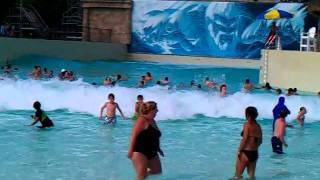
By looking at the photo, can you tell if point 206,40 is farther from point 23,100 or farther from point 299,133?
point 299,133

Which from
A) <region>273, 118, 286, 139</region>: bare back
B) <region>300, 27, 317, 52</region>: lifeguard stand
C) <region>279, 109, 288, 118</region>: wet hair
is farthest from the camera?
<region>300, 27, 317, 52</region>: lifeguard stand

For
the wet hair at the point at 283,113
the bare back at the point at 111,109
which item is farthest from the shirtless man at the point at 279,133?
the bare back at the point at 111,109

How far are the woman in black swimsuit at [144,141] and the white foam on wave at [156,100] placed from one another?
9.53 meters

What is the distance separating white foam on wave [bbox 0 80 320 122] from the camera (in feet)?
65.1

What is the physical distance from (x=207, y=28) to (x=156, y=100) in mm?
18080

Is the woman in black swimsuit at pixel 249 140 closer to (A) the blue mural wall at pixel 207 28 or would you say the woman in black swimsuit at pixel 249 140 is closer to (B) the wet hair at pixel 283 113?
(B) the wet hair at pixel 283 113

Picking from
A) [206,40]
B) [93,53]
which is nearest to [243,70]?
[206,40]

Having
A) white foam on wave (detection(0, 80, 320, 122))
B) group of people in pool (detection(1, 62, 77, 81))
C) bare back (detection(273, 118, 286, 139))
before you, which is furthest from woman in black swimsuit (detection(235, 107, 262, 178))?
group of people in pool (detection(1, 62, 77, 81))

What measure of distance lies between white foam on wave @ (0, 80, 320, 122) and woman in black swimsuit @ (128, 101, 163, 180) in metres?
9.53

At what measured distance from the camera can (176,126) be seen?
16859 millimetres

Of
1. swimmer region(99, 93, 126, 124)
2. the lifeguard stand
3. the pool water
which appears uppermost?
the lifeguard stand

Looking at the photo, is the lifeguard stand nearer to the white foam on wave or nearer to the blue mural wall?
the white foam on wave

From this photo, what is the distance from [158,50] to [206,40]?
2.94m

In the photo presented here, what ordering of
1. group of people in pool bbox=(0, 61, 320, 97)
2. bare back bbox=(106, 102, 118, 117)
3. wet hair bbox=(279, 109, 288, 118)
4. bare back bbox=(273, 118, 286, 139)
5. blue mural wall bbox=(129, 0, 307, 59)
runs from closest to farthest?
bare back bbox=(273, 118, 286, 139)
wet hair bbox=(279, 109, 288, 118)
bare back bbox=(106, 102, 118, 117)
group of people in pool bbox=(0, 61, 320, 97)
blue mural wall bbox=(129, 0, 307, 59)
